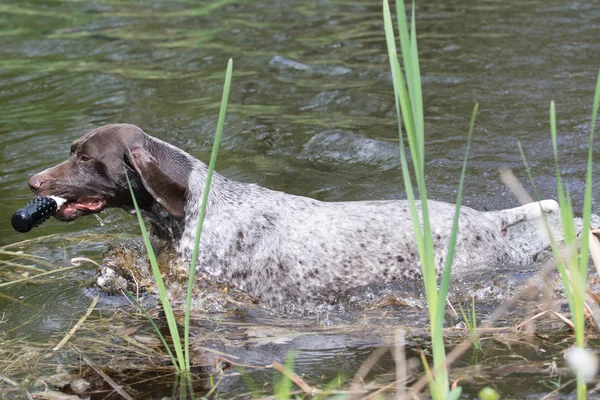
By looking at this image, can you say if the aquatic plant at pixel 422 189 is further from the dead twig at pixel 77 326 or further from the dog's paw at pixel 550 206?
the dog's paw at pixel 550 206

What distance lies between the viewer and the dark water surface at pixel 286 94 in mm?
7801

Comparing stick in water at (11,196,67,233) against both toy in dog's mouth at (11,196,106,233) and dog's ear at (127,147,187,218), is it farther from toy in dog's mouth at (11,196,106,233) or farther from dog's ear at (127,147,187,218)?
dog's ear at (127,147,187,218)

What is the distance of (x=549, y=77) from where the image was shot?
10539 millimetres

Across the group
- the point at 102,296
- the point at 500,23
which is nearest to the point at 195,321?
the point at 102,296

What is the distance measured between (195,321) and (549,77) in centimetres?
662

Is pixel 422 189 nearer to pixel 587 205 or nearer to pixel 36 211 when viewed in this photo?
pixel 587 205

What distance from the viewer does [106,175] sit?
5473 mm

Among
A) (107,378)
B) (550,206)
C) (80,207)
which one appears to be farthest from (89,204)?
(550,206)

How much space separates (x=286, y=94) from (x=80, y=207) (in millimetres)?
5591

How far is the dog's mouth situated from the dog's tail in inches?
108

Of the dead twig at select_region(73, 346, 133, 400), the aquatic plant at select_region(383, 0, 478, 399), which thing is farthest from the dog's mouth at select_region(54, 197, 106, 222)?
the aquatic plant at select_region(383, 0, 478, 399)

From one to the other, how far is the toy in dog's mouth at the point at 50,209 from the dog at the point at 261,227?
0.01 meters

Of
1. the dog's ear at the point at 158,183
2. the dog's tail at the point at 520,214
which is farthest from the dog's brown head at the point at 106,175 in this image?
the dog's tail at the point at 520,214

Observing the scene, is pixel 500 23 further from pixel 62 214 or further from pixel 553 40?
pixel 62 214
